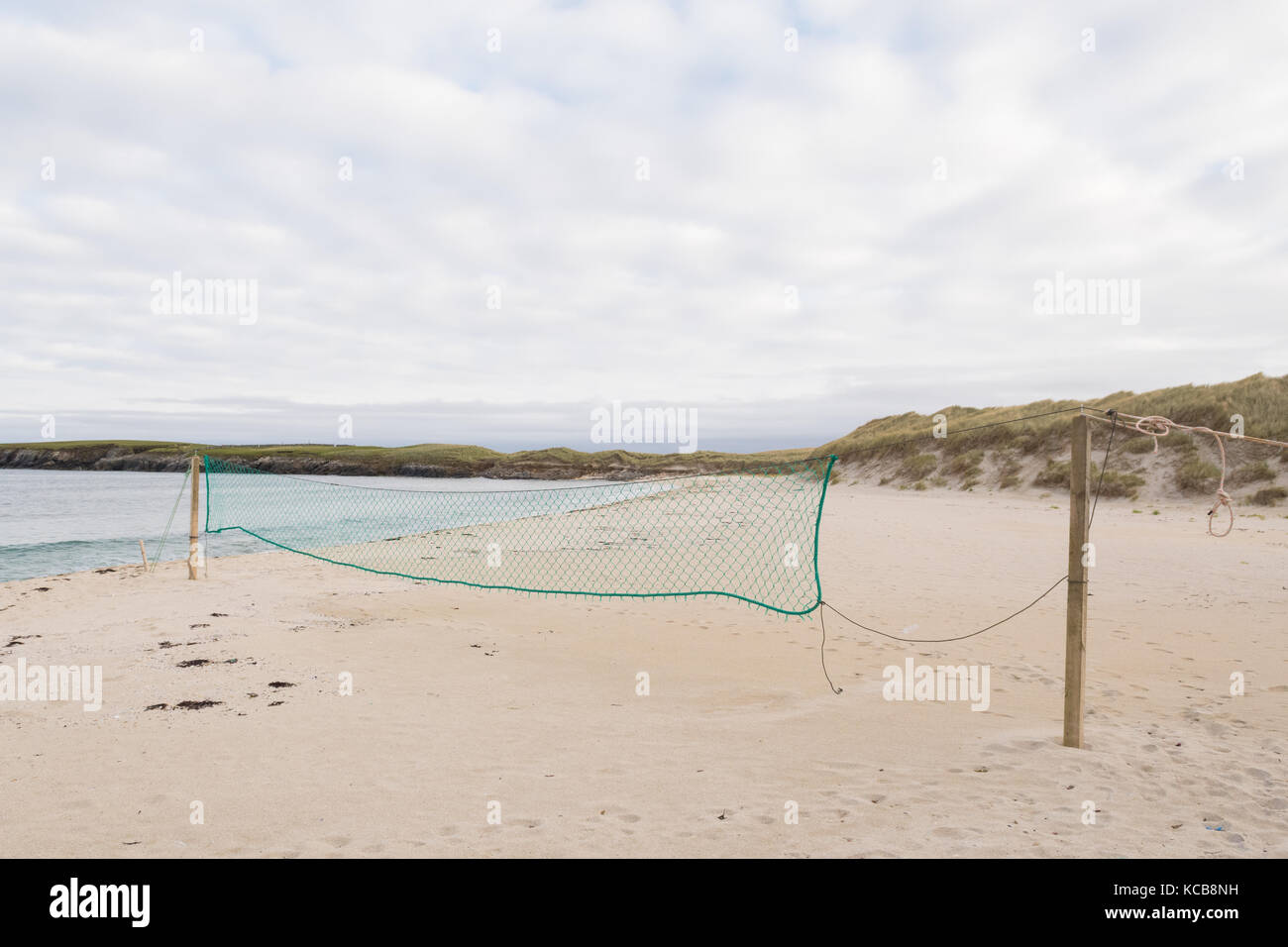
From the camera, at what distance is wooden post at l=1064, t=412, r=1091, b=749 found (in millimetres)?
4531

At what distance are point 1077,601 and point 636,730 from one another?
10.1ft

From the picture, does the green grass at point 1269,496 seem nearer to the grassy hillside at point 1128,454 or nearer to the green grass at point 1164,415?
the grassy hillside at point 1128,454

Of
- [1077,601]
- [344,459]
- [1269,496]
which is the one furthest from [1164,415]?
[344,459]

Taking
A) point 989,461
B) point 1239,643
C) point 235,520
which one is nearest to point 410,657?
point 1239,643

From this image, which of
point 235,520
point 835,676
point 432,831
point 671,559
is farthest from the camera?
point 235,520

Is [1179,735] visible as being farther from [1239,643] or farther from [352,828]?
[352,828]

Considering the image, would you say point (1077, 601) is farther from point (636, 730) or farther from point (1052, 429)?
point (1052, 429)

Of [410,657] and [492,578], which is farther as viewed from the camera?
[492,578]

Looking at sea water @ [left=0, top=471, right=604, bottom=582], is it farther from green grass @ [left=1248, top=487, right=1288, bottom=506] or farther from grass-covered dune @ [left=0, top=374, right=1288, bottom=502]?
green grass @ [left=1248, top=487, right=1288, bottom=506]

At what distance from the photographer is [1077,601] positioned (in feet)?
15.2

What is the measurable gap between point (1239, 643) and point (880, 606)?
3.55 m

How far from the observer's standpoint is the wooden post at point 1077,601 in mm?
4531

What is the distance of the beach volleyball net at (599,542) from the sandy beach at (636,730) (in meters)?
1.09

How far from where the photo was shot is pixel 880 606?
30.0ft
